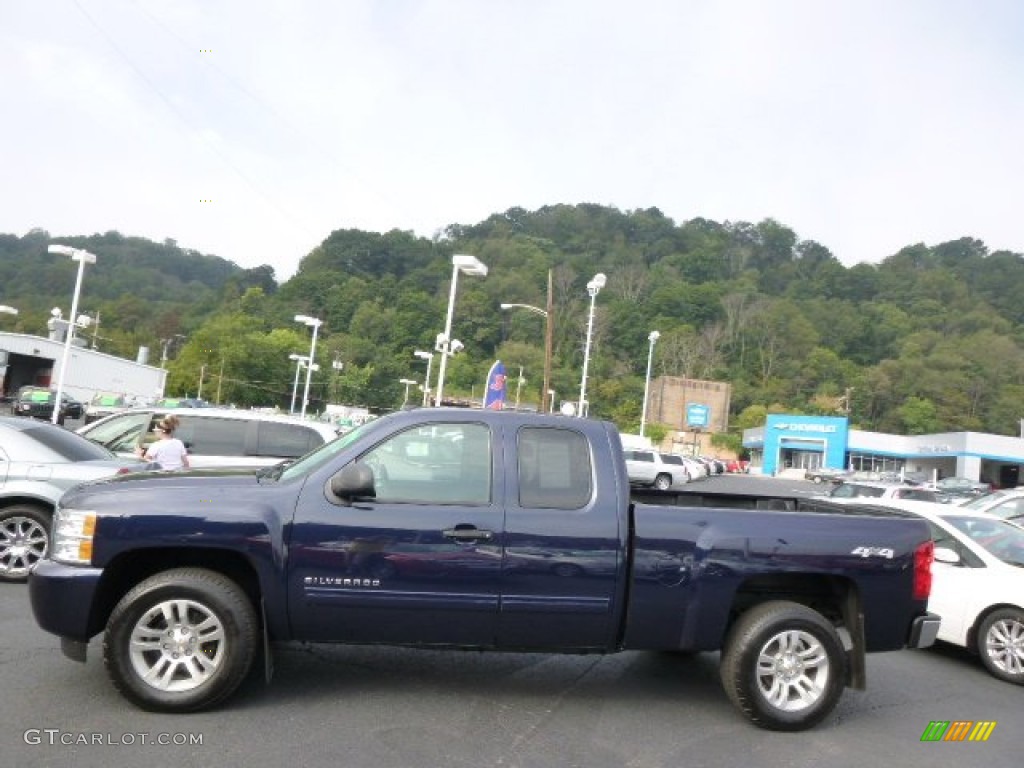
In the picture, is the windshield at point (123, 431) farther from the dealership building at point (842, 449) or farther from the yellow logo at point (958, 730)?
the dealership building at point (842, 449)

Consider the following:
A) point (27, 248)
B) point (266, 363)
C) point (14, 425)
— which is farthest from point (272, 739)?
point (27, 248)

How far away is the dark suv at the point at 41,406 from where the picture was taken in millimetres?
36656

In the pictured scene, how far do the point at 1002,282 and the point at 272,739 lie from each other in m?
142

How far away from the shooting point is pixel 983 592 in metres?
7.39

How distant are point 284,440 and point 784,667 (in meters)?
6.95

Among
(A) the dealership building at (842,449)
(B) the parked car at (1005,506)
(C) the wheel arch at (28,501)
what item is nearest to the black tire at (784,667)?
(C) the wheel arch at (28,501)

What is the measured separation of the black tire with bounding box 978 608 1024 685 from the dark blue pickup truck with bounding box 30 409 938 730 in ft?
7.77

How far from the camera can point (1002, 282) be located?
124812mm

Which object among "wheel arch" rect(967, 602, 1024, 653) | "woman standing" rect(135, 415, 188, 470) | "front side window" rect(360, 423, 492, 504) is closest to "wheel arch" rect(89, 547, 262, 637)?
"front side window" rect(360, 423, 492, 504)

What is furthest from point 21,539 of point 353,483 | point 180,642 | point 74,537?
point 353,483

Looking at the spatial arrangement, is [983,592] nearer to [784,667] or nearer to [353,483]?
[784,667]

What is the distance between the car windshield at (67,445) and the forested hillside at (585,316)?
6227cm

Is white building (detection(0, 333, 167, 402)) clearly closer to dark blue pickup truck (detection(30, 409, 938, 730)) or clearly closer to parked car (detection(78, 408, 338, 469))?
parked car (detection(78, 408, 338, 469))

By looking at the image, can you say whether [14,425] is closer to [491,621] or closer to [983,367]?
[491,621]
